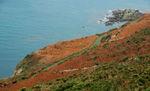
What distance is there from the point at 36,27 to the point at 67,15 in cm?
1667

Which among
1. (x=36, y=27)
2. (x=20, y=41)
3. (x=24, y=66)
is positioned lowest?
(x=24, y=66)

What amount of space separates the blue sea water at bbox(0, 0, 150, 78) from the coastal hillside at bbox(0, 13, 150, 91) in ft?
45.0

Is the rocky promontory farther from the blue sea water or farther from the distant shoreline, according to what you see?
the blue sea water

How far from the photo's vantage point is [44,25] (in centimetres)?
6372

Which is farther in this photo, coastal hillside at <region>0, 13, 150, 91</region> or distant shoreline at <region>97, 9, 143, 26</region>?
distant shoreline at <region>97, 9, 143, 26</region>

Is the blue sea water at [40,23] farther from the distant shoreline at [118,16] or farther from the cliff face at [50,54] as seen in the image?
the cliff face at [50,54]

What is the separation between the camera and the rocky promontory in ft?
241

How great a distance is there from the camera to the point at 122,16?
77.1 meters

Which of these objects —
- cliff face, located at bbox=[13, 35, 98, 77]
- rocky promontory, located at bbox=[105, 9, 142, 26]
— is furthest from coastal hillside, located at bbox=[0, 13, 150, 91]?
rocky promontory, located at bbox=[105, 9, 142, 26]

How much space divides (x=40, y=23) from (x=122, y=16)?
3685cm

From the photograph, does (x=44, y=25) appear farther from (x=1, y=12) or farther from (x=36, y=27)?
(x=1, y=12)

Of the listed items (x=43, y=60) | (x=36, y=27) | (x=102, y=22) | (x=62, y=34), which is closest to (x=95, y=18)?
(x=102, y=22)

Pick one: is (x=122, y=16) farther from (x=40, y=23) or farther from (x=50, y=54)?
(x=50, y=54)

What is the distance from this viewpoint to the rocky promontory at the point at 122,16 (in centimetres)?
7339
